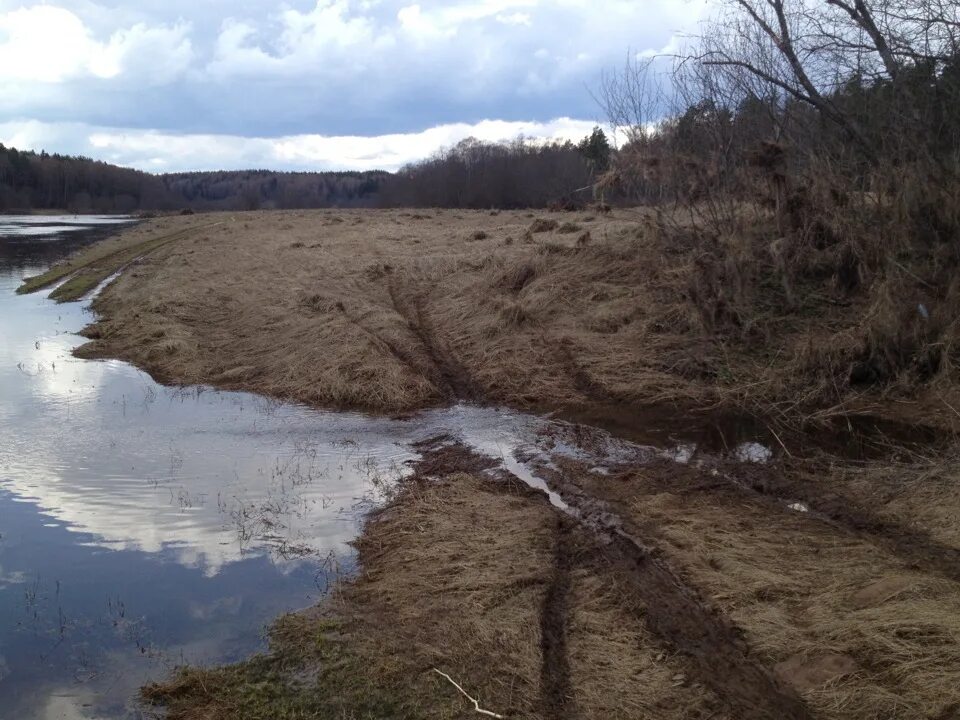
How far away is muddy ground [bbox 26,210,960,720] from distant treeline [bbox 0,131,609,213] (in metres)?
5.31

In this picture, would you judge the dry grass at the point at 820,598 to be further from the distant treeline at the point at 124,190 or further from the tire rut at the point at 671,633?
the distant treeline at the point at 124,190

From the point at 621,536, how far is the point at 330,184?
156 meters

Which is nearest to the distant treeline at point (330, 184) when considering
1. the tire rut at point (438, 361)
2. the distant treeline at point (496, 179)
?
the distant treeline at point (496, 179)

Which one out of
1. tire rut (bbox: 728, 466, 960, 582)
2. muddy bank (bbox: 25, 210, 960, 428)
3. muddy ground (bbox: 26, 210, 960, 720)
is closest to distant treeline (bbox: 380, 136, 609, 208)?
muddy bank (bbox: 25, 210, 960, 428)

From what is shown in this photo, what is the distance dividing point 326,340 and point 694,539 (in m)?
8.68

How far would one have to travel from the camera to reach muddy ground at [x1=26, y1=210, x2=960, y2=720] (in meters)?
4.42

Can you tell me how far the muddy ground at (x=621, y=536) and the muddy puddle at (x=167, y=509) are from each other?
0.38 m

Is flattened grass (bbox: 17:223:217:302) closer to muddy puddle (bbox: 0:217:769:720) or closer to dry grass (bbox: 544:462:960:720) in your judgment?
muddy puddle (bbox: 0:217:769:720)

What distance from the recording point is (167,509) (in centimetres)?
757

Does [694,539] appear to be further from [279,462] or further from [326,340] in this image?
[326,340]

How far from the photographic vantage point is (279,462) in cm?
891

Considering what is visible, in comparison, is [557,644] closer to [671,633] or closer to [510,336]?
[671,633]

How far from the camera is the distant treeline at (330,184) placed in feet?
234

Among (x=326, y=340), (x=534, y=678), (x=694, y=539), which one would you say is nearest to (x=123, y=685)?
(x=534, y=678)
